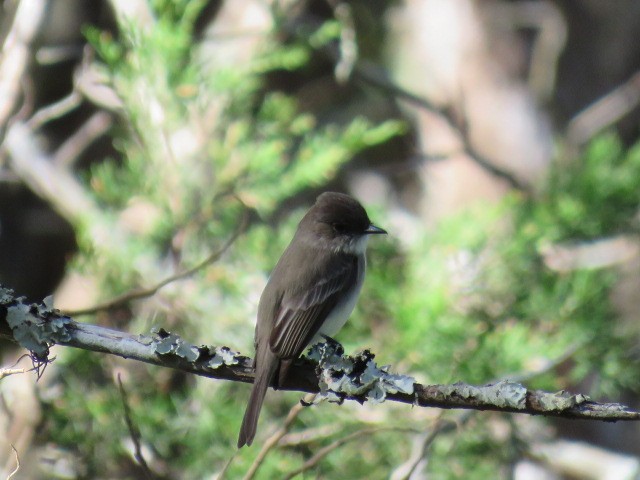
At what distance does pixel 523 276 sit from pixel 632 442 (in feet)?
9.89

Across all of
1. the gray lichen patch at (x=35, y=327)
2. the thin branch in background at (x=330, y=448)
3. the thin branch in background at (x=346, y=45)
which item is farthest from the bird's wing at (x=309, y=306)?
the thin branch in background at (x=346, y=45)

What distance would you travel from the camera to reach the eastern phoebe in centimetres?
327

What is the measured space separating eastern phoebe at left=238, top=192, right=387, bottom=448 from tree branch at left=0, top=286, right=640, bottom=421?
383 mm

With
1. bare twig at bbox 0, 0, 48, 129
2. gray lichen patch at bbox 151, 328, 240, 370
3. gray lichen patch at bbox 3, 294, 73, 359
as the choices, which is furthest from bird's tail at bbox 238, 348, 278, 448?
bare twig at bbox 0, 0, 48, 129

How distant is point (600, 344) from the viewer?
5.07 m

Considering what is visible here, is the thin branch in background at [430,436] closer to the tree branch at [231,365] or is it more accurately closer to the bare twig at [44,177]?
the tree branch at [231,365]

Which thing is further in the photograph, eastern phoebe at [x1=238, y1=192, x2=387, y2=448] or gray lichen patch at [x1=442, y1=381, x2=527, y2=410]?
eastern phoebe at [x1=238, y1=192, x2=387, y2=448]

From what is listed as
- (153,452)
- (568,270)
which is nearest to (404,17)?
(568,270)

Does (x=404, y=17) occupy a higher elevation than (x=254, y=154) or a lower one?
higher

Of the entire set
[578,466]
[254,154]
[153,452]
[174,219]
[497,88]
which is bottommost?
[153,452]

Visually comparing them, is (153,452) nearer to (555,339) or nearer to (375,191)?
(555,339)

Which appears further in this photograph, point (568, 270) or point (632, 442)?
point (632, 442)

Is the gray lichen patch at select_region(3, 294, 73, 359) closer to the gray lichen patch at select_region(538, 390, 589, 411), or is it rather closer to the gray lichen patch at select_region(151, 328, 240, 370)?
the gray lichen patch at select_region(151, 328, 240, 370)

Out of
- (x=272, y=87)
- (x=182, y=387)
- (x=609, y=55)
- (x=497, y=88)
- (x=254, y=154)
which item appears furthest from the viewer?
(x=272, y=87)
